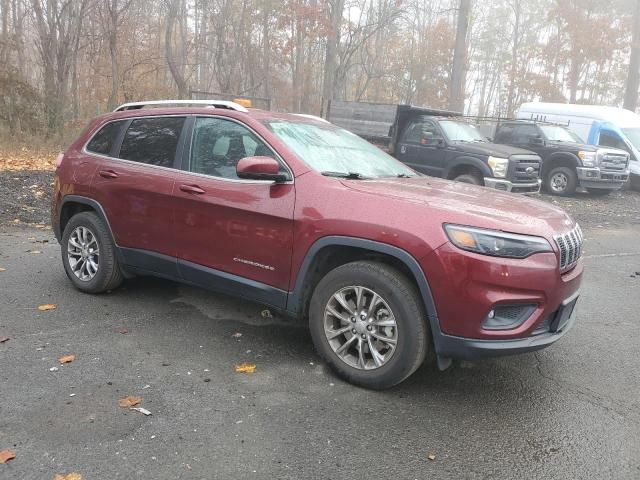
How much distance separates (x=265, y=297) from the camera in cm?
389

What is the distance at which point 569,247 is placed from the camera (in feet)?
11.2

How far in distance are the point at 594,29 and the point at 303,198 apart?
3470 cm

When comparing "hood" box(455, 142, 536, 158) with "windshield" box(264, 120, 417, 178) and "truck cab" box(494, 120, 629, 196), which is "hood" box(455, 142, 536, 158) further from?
"windshield" box(264, 120, 417, 178)

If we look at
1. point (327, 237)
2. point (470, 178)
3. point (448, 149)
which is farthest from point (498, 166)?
point (327, 237)

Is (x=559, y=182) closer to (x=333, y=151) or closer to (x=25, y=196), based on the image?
(x=333, y=151)

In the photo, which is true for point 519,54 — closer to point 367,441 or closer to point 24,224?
point 24,224

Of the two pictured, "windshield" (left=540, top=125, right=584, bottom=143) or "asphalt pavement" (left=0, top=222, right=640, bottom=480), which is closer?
"asphalt pavement" (left=0, top=222, right=640, bottom=480)

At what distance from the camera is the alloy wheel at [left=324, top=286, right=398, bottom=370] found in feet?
11.1

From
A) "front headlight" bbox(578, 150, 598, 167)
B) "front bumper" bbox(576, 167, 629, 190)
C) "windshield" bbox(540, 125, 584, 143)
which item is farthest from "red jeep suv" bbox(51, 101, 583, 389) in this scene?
"windshield" bbox(540, 125, 584, 143)

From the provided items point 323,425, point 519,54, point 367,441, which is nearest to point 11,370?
point 323,425

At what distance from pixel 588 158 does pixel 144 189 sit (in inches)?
519

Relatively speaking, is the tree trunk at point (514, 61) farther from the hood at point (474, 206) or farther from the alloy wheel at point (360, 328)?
the alloy wheel at point (360, 328)

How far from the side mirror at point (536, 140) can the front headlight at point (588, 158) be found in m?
1.04

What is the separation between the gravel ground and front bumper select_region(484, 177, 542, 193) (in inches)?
42.0
